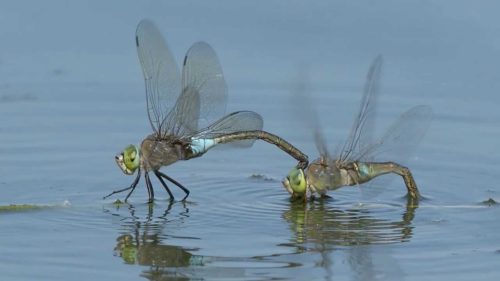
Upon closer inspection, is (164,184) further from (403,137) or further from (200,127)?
(403,137)

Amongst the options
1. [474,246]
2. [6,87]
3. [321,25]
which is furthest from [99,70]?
[474,246]

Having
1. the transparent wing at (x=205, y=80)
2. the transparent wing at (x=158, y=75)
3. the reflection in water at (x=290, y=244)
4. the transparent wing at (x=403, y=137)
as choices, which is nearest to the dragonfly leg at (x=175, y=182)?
the reflection in water at (x=290, y=244)

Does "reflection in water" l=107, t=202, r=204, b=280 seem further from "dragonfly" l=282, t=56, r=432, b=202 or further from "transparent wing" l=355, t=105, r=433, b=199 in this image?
"transparent wing" l=355, t=105, r=433, b=199

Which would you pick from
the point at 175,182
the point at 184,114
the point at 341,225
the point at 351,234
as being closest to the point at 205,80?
the point at 184,114

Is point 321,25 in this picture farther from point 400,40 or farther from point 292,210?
point 292,210

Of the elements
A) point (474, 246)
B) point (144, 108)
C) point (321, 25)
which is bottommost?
point (474, 246)

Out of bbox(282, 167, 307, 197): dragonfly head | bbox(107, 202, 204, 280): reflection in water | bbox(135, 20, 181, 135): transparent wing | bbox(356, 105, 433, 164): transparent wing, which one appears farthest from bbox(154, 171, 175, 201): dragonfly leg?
bbox(356, 105, 433, 164): transparent wing
